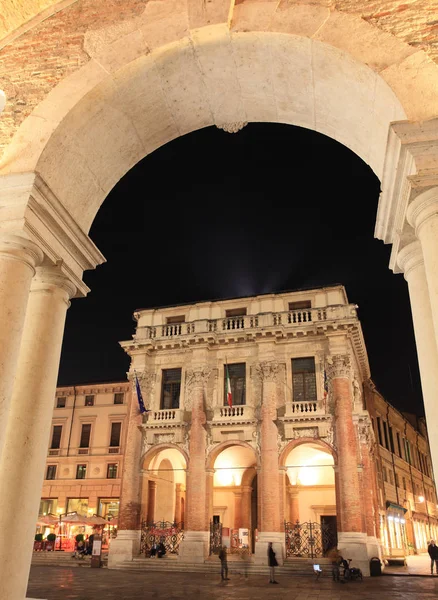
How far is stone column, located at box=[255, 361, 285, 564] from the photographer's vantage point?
883 inches

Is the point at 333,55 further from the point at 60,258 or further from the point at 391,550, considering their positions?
the point at 391,550

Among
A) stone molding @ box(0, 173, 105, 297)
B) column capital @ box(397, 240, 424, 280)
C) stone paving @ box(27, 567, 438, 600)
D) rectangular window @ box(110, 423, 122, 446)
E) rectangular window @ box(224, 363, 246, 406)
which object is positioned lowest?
stone paving @ box(27, 567, 438, 600)

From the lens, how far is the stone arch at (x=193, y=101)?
577cm

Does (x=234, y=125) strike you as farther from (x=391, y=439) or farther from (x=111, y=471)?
(x=391, y=439)

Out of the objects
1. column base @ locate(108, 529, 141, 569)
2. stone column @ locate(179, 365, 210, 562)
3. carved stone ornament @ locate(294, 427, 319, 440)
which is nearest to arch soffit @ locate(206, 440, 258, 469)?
stone column @ locate(179, 365, 210, 562)

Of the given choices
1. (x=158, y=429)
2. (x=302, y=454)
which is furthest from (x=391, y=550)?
(x=158, y=429)

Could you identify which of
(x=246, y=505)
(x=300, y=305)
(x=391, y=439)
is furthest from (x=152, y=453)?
(x=391, y=439)

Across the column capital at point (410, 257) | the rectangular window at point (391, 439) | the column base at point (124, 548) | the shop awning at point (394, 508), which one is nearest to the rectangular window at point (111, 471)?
the column base at point (124, 548)

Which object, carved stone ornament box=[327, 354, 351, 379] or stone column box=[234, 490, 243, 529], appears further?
stone column box=[234, 490, 243, 529]

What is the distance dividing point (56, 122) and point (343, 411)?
20.6 metres

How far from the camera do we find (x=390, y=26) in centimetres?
549

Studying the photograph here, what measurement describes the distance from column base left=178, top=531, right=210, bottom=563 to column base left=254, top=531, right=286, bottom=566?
2429 millimetres

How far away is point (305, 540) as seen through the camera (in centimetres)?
2331

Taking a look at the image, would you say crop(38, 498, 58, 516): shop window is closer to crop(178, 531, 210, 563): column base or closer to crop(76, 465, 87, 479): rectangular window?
crop(76, 465, 87, 479): rectangular window
